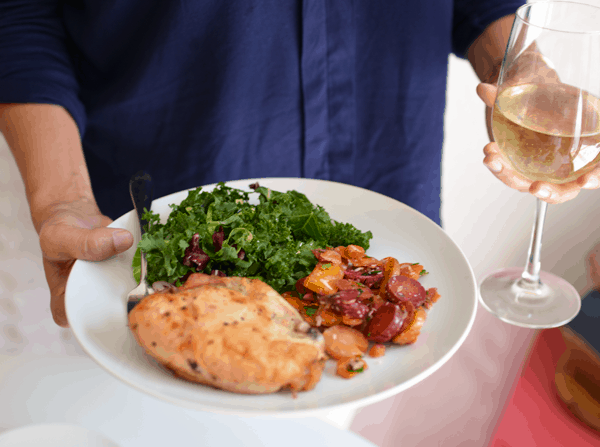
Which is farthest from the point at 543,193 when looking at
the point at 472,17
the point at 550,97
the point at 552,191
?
the point at 472,17

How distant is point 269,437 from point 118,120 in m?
1.48

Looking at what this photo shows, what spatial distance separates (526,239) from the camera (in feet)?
13.1

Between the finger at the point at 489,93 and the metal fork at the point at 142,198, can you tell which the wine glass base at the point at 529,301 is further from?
the metal fork at the point at 142,198

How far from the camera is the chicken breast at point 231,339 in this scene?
0.99m

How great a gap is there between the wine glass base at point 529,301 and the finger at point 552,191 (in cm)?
43

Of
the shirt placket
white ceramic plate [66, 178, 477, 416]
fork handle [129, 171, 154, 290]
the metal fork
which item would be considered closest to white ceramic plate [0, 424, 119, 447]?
white ceramic plate [66, 178, 477, 416]

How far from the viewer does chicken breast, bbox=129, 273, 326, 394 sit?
3.24ft

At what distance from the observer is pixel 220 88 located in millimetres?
2027

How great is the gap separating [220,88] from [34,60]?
2.61ft

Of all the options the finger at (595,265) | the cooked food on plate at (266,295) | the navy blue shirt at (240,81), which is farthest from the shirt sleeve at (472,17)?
the finger at (595,265)

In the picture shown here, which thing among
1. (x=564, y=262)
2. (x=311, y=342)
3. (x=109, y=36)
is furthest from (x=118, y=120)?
(x=564, y=262)

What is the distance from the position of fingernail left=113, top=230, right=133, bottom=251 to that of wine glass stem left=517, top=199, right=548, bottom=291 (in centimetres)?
130

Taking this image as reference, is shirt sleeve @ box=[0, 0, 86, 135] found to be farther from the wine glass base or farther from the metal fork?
the wine glass base

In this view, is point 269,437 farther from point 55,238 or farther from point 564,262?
point 564,262
